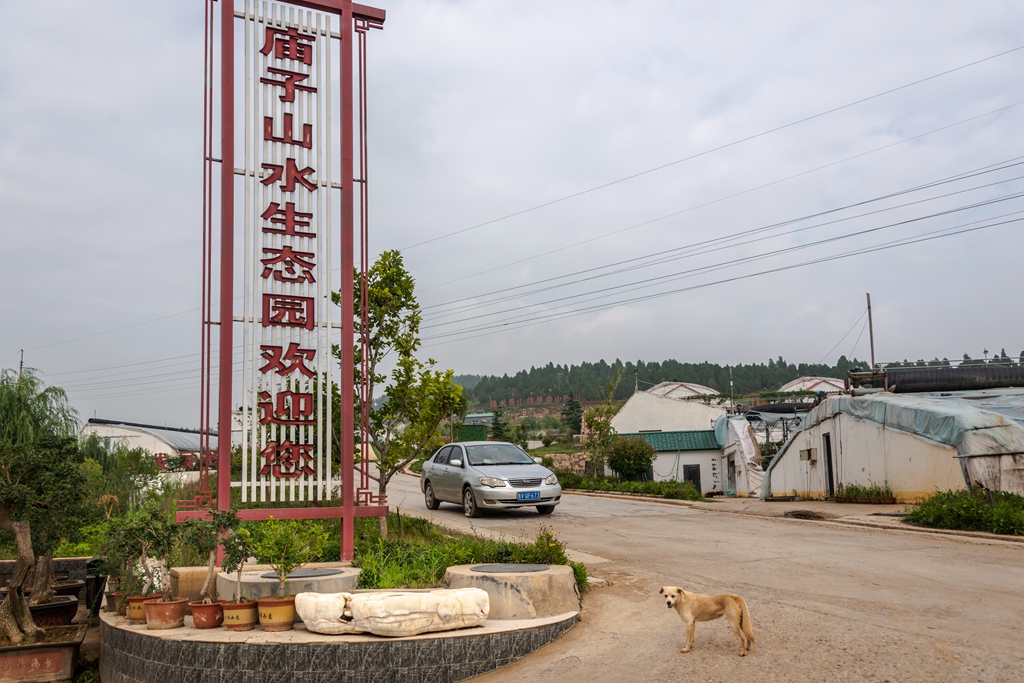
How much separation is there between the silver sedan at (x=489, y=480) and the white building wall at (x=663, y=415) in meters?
32.1

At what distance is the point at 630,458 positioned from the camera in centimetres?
2961

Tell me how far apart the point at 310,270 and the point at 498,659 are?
17.6 ft

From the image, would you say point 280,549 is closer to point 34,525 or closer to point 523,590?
point 523,590

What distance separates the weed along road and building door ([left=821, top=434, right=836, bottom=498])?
8072 millimetres

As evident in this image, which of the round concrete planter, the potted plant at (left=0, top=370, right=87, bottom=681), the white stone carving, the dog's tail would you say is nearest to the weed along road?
the dog's tail

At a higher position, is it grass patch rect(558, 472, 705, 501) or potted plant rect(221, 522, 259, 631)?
potted plant rect(221, 522, 259, 631)

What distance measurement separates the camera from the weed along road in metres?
5.54

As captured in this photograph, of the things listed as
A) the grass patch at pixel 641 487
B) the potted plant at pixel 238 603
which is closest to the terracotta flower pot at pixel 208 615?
the potted plant at pixel 238 603

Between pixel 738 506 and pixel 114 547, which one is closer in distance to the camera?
→ pixel 114 547

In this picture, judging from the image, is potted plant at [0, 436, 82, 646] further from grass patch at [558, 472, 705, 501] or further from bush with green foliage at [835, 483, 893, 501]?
bush with green foliage at [835, 483, 893, 501]

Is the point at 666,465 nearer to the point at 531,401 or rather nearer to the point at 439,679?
the point at 439,679

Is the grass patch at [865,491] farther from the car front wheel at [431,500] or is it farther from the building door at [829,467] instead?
the car front wheel at [431,500]

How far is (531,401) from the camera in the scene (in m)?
136

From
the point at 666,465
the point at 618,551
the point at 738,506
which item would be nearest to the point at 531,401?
the point at 666,465
